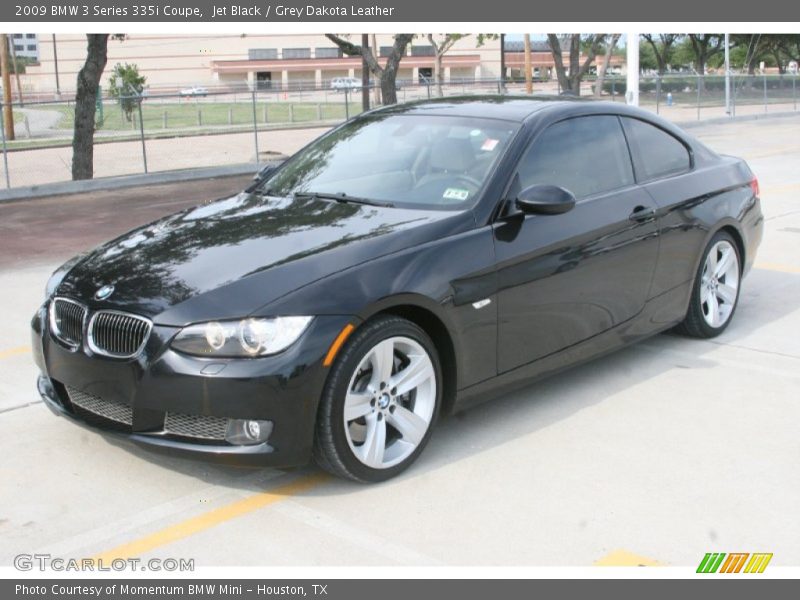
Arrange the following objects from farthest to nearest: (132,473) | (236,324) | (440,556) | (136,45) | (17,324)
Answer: (136,45)
(17,324)
(132,473)
(236,324)
(440,556)

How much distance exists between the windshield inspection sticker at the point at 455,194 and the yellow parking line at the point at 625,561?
195cm

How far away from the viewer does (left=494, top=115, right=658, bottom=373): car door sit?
16.6 ft

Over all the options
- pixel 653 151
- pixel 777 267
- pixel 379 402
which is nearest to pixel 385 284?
pixel 379 402

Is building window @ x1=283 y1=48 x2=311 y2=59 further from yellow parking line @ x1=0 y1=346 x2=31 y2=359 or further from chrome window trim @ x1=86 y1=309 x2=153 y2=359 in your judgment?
chrome window trim @ x1=86 y1=309 x2=153 y2=359

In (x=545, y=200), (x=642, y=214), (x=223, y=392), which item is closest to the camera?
(x=223, y=392)

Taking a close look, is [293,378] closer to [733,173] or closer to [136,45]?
[733,173]

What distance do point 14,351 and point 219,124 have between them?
95.7ft

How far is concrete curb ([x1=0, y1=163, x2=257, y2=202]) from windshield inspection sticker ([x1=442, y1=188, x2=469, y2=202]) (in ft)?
37.6

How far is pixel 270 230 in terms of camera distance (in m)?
4.91

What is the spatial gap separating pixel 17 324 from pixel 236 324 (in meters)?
3.96

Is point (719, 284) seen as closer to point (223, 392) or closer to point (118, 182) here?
point (223, 392)

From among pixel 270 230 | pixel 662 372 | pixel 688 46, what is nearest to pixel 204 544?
pixel 270 230

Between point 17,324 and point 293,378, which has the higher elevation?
point 293,378

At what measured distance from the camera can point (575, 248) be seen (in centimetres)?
534
